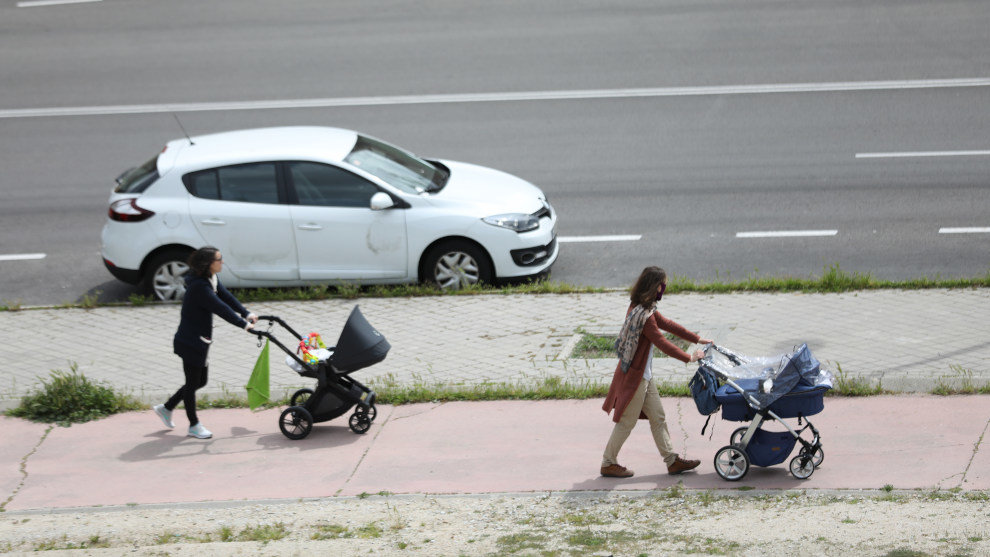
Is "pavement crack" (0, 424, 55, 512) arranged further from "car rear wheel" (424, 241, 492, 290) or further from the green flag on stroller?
"car rear wheel" (424, 241, 492, 290)

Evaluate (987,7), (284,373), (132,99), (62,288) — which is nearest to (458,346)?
(284,373)

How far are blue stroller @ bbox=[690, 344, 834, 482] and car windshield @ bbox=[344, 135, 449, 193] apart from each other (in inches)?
204

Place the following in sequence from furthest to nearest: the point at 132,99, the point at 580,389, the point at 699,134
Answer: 1. the point at 132,99
2. the point at 699,134
3. the point at 580,389

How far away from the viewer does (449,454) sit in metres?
8.15

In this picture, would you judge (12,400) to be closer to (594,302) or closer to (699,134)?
(594,302)

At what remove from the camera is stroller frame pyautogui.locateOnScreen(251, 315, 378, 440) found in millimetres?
8555

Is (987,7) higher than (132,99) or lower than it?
→ higher

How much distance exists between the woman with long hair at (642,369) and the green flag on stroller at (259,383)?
2.71m

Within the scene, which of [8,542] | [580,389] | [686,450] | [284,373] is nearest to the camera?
[8,542]

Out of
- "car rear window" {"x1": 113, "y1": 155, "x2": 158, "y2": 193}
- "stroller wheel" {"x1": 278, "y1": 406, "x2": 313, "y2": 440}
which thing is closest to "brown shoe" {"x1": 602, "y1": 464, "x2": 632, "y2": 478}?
"stroller wheel" {"x1": 278, "y1": 406, "x2": 313, "y2": 440}

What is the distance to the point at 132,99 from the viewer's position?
18.5 m

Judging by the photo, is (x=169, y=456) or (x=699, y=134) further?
(x=699, y=134)

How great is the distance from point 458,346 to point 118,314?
3.89 metres

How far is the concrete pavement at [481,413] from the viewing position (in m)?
7.70
